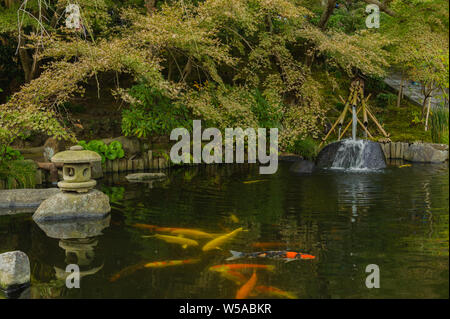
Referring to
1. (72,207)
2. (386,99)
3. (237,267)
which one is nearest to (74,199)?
(72,207)

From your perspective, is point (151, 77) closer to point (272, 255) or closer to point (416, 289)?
point (272, 255)

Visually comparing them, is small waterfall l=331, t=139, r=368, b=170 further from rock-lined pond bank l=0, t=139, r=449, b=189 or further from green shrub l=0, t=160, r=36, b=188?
green shrub l=0, t=160, r=36, b=188

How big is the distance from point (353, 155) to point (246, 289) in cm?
928

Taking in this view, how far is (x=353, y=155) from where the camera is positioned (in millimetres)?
12680

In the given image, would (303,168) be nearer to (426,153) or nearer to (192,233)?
(426,153)

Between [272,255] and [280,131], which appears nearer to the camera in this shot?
[272,255]

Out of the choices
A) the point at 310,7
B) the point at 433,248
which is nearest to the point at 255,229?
the point at 433,248

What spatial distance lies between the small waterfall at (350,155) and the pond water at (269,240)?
7.86 feet

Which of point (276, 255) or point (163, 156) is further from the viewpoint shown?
point (163, 156)

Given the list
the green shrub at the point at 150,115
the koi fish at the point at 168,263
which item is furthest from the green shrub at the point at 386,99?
the koi fish at the point at 168,263

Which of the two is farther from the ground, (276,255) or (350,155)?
(350,155)

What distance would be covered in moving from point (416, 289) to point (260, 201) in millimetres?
4304
